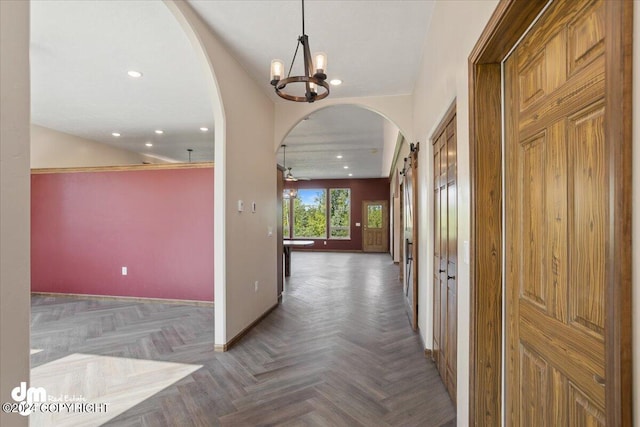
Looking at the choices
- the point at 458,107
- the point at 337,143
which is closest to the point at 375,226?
the point at 337,143

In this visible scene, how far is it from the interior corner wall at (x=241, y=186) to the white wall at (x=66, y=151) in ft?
15.5

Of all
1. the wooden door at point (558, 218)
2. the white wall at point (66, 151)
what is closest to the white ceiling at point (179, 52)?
the white wall at point (66, 151)

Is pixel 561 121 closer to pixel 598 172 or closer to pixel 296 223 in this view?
pixel 598 172

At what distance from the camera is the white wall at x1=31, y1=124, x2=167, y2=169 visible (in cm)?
591

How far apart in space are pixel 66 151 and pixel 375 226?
32.2 feet

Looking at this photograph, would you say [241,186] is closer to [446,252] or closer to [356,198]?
[446,252]

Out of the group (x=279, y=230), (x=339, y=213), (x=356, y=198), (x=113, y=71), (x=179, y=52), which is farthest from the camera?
(x=339, y=213)

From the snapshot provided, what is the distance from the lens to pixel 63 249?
5.52 meters

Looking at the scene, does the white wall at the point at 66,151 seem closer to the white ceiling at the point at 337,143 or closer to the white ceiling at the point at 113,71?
the white ceiling at the point at 113,71

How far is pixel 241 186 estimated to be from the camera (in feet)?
11.8

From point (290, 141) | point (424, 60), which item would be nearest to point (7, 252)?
point (424, 60)

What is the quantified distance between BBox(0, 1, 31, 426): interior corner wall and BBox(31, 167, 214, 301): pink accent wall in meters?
4.00

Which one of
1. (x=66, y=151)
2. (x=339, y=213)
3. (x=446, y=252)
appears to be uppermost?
(x=66, y=151)

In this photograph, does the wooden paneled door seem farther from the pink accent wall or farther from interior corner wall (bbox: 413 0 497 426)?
the pink accent wall
